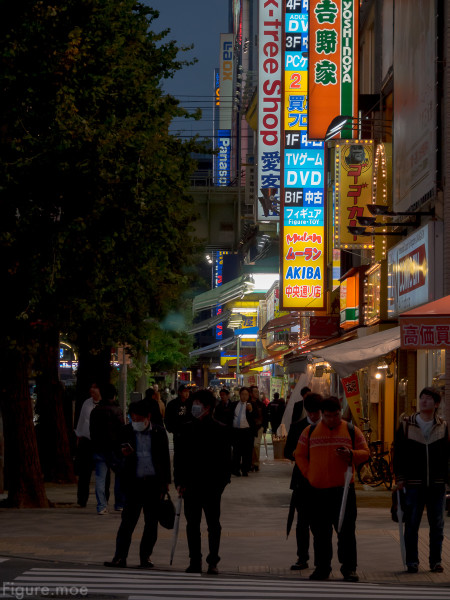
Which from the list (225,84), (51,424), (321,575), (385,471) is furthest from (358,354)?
(225,84)

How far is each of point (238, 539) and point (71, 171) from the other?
583 cm

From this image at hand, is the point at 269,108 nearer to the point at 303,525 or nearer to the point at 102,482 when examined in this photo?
the point at 102,482

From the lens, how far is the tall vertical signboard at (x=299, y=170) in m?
29.2

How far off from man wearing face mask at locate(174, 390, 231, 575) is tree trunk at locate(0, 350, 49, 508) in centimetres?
712

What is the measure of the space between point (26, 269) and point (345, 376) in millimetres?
6107

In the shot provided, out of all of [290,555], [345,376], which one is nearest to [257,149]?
[345,376]

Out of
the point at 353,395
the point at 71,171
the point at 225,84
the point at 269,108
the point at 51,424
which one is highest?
the point at 225,84

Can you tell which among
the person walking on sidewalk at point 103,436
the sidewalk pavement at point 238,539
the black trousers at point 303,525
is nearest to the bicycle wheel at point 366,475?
the sidewalk pavement at point 238,539

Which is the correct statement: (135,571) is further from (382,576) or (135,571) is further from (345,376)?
(345,376)

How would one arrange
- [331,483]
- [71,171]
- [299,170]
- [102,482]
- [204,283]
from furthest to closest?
[204,283]
[299,170]
[102,482]
[71,171]
[331,483]

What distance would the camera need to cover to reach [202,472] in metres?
10.8

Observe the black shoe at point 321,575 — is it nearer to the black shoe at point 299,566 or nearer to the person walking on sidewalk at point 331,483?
the person walking on sidewalk at point 331,483

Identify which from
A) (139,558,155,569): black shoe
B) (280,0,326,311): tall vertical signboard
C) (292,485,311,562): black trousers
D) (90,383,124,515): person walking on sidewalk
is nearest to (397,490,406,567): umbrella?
(292,485,311,562): black trousers

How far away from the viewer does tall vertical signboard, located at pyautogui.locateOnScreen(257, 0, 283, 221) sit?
3319 centimetres
